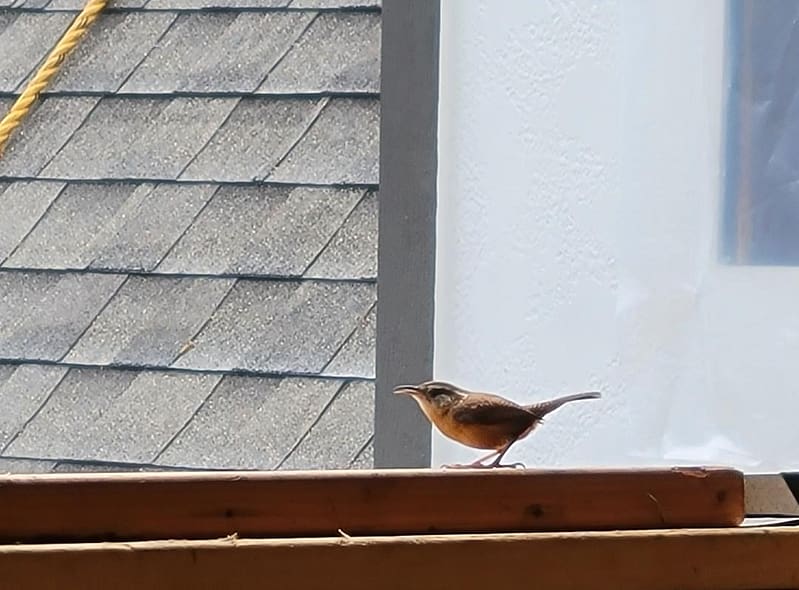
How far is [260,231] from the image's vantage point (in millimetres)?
1034

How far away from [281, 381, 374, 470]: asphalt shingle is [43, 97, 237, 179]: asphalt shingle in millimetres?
235

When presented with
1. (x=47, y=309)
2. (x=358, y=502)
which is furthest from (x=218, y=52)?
(x=358, y=502)

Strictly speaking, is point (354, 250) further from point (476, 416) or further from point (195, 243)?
Result: point (476, 416)

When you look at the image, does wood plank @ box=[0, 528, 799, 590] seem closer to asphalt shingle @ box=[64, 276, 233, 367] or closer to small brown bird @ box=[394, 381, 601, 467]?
small brown bird @ box=[394, 381, 601, 467]

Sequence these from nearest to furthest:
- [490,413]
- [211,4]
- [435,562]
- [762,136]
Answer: [435,562]
[490,413]
[762,136]
[211,4]

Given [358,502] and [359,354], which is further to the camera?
[359,354]

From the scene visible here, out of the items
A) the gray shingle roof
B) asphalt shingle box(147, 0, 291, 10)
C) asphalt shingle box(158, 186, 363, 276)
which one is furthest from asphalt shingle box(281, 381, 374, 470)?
asphalt shingle box(147, 0, 291, 10)

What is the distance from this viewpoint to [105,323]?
1.04 metres

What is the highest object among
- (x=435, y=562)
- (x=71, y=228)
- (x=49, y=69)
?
(x=49, y=69)

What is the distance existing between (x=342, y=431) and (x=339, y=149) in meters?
0.23

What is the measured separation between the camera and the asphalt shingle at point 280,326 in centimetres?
101

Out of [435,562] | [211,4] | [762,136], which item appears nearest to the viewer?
[435,562]

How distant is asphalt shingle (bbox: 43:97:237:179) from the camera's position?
3.46 ft

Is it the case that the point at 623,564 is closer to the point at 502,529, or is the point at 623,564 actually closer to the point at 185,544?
the point at 502,529
